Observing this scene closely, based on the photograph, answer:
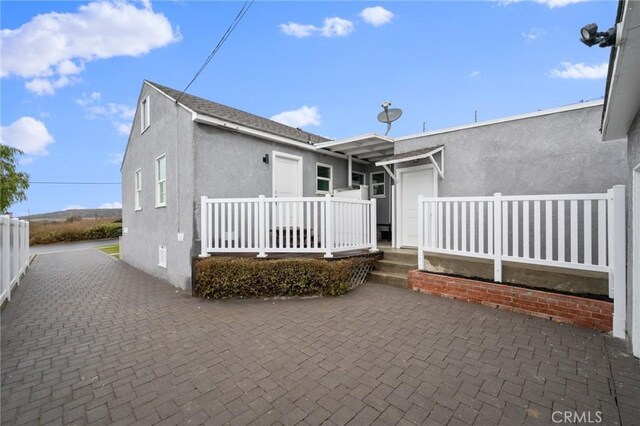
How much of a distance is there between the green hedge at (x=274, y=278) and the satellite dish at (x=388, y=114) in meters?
5.40

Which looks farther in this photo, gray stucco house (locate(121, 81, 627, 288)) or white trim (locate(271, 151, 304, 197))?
white trim (locate(271, 151, 304, 197))

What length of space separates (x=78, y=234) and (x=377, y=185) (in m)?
26.8

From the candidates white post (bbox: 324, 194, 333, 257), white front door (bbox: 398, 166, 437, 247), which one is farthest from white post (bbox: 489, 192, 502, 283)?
white post (bbox: 324, 194, 333, 257)

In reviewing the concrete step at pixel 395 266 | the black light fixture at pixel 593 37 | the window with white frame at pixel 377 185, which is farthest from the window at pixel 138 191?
the black light fixture at pixel 593 37

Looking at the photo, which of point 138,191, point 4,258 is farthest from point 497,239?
point 138,191

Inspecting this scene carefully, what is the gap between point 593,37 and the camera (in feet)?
7.59

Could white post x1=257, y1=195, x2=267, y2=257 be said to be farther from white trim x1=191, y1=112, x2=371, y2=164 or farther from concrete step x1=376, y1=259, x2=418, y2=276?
concrete step x1=376, y1=259, x2=418, y2=276

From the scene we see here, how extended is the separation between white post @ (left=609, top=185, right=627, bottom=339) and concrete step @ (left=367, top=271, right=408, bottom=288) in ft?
10.2

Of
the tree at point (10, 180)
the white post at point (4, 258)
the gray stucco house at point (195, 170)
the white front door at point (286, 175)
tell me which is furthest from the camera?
the tree at point (10, 180)

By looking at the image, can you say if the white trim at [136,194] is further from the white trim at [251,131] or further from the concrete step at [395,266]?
the concrete step at [395,266]

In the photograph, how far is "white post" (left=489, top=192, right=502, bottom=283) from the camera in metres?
4.77

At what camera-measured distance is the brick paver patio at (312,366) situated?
2311 millimetres

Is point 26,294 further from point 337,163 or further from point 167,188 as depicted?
point 337,163

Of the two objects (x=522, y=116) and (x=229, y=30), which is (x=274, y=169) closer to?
(x=229, y=30)
